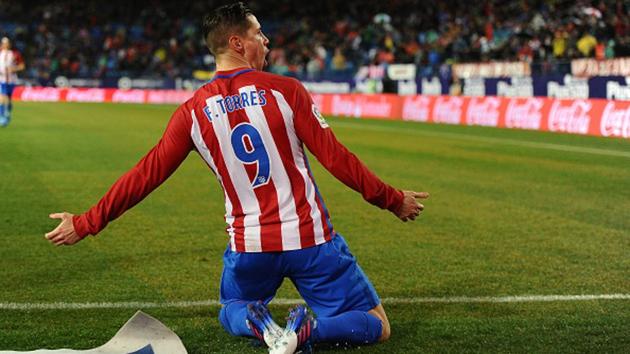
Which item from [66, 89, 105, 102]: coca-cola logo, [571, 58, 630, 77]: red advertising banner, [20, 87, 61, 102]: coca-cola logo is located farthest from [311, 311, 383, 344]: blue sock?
[20, 87, 61, 102]: coca-cola logo

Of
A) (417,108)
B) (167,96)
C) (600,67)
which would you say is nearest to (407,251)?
(600,67)

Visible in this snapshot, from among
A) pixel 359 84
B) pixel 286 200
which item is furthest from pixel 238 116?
pixel 359 84

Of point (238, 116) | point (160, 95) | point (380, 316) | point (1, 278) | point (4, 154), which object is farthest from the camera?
point (160, 95)

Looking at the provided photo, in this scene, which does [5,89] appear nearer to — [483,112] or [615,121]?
[483,112]

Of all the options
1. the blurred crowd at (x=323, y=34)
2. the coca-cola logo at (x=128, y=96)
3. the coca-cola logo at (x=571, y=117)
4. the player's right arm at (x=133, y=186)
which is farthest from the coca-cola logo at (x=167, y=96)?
the player's right arm at (x=133, y=186)

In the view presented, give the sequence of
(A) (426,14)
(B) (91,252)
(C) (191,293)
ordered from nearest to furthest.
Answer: (C) (191,293), (B) (91,252), (A) (426,14)

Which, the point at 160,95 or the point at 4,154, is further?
the point at 160,95

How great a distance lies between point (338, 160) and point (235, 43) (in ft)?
2.32

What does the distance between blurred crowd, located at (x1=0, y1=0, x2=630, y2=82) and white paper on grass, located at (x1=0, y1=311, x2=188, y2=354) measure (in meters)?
24.1

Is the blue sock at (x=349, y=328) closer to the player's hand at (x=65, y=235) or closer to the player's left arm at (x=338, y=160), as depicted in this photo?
the player's left arm at (x=338, y=160)

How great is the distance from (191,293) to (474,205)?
5344mm

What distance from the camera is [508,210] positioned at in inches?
416

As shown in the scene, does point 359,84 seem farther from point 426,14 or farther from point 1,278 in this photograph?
point 1,278

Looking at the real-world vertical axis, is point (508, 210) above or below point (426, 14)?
below
